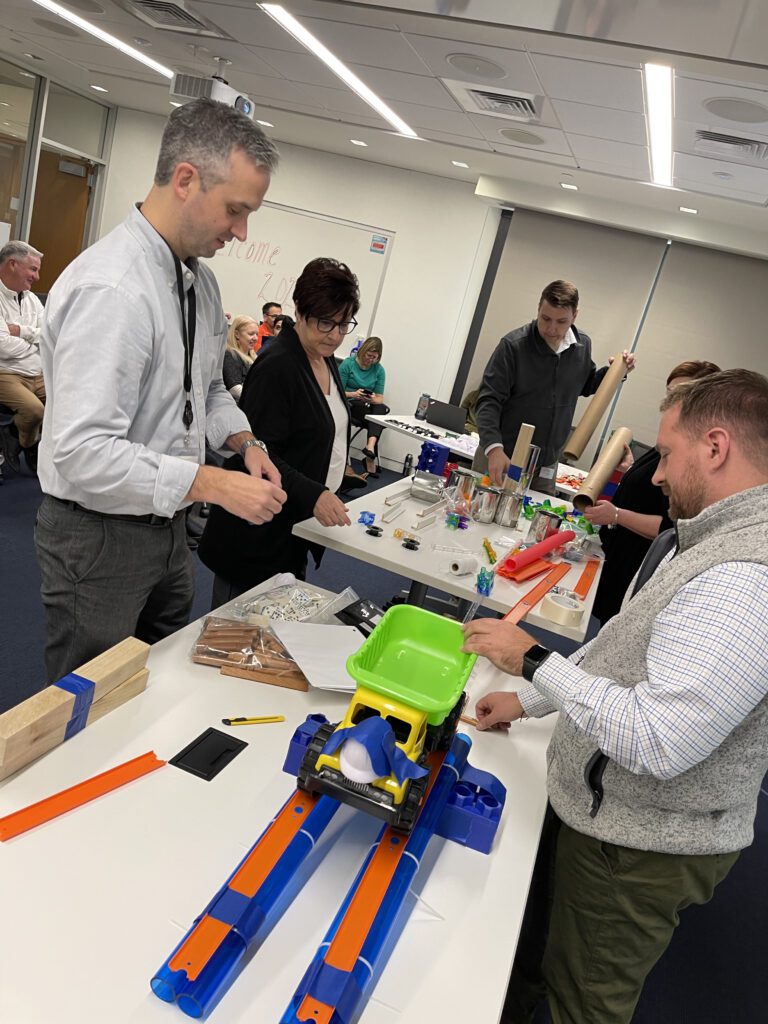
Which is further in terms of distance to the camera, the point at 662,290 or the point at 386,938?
the point at 662,290

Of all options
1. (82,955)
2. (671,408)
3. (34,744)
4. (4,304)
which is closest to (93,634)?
(34,744)

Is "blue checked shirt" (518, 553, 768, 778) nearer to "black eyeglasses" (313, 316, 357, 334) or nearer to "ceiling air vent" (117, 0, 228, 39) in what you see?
"black eyeglasses" (313, 316, 357, 334)

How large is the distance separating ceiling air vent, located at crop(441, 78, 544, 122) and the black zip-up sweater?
1.59 m

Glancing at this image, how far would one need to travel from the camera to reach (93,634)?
5.34 feet

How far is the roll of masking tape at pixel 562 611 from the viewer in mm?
2178

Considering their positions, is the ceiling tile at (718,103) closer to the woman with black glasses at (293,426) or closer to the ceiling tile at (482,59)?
the ceiling tile at (482,59)

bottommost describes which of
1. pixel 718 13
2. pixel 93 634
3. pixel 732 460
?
pixel 93 634

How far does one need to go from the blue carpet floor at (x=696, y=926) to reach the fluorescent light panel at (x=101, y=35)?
12.4ft

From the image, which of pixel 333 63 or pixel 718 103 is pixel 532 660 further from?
pixel 333 63

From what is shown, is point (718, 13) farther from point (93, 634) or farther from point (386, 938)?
point (386, 938)

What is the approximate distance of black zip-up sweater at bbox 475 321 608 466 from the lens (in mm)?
3801

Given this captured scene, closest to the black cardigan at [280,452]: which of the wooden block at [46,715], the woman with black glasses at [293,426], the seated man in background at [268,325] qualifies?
the woman with black glasses at [293,426]

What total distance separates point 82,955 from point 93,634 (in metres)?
0.82

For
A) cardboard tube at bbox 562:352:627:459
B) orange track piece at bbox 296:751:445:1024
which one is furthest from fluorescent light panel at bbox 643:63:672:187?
orange track piece at bbox 296:751:445:1024
